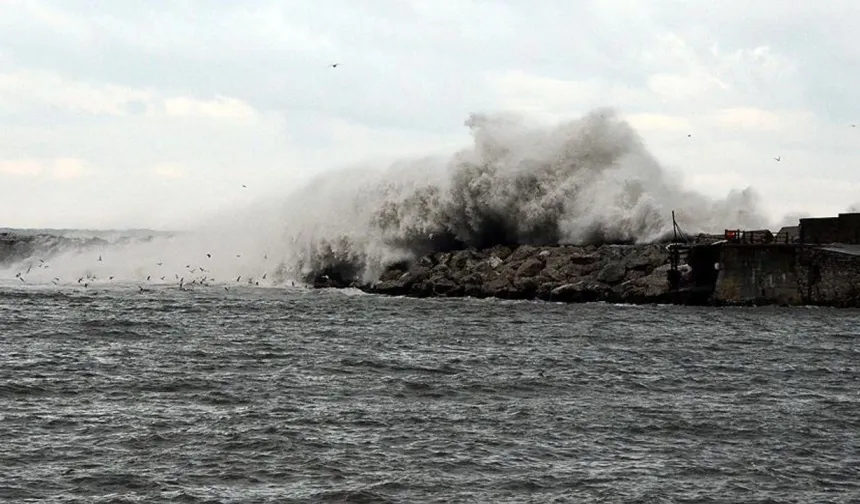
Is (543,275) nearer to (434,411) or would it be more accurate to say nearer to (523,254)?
(523,254)

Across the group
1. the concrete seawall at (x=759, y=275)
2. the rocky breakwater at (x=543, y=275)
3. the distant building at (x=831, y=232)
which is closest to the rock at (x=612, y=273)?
the rocky breakwater at (x=543, y=275)

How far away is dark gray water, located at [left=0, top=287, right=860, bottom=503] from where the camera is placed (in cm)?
1336

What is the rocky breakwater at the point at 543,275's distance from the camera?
39.2 metres

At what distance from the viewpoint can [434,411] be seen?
58.6 feet

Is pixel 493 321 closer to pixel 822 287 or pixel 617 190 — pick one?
pixel 822 287

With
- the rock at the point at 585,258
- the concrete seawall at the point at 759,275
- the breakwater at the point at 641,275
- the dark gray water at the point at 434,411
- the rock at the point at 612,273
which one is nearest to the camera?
the dark gray water at the point at 434,411

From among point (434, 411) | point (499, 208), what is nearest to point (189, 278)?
point (499, 208)

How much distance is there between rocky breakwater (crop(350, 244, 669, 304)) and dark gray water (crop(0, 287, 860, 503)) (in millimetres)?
7145

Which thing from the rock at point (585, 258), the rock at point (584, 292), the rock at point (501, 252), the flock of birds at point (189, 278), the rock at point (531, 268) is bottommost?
the rock at point (584, 292)

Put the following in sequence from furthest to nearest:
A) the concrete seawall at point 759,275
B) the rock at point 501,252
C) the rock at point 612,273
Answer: the rock at point 501,252
the rock at point 612,273
the concrete seawall at point 759,275

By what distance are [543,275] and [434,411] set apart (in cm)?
2406

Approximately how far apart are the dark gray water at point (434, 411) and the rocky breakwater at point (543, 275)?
23.4 feet

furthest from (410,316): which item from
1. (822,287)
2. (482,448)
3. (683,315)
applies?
(482,448)

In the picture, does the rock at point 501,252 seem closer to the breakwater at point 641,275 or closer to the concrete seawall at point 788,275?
the breakwater at point 641,275
